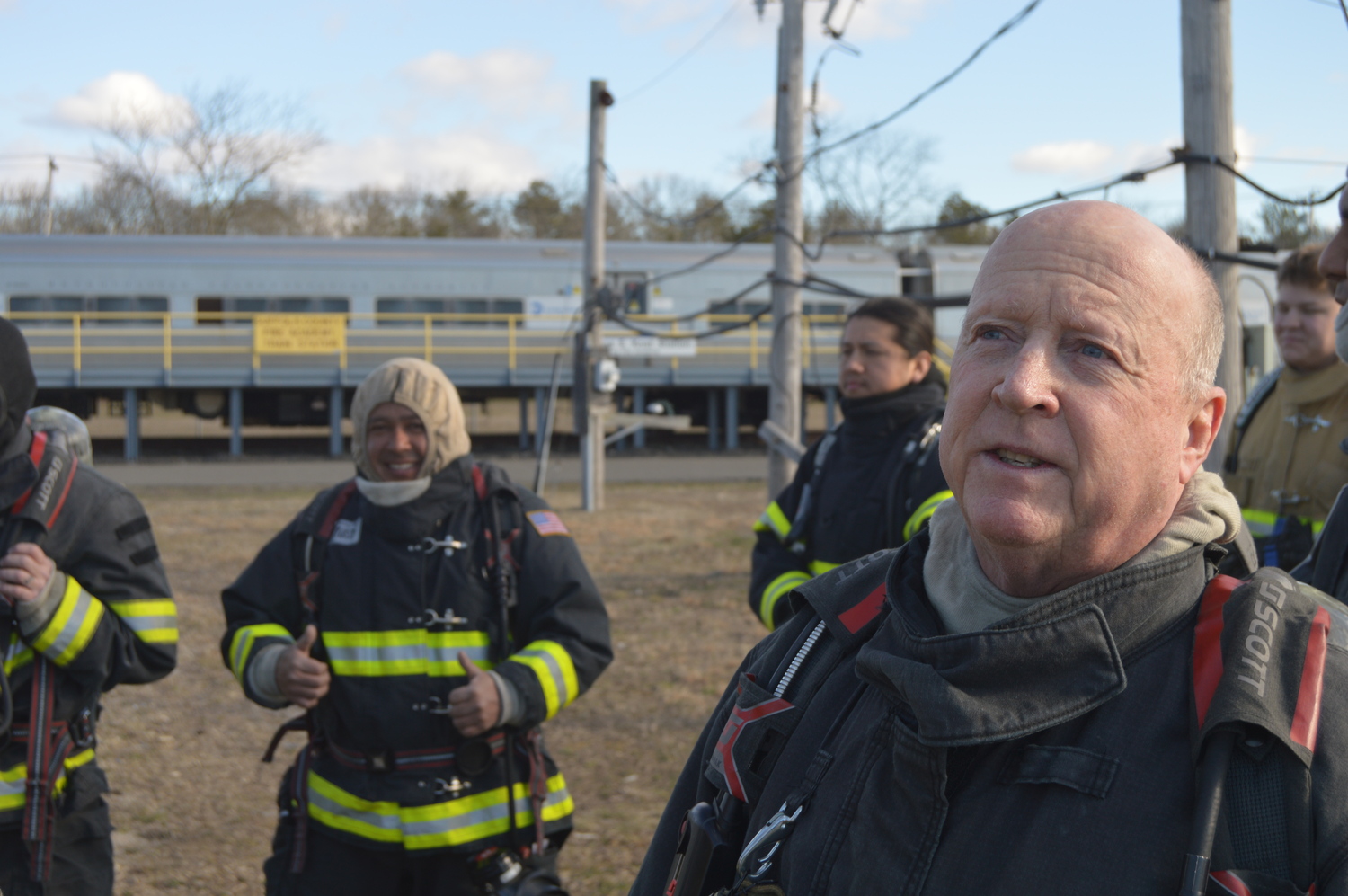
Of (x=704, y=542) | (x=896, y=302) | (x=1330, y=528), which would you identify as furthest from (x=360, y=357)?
(x=1330, y=528)

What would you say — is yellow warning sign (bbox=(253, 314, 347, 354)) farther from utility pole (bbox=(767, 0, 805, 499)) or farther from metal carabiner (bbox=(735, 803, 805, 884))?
metal carabiner (bbox=(735, 803, 805, 884))

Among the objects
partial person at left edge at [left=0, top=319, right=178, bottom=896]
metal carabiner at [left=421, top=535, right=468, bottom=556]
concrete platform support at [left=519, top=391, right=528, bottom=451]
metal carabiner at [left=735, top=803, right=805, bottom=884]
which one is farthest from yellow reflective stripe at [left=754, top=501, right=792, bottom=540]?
concrete platform support at [left=519, top=391, right=528, bottom=451]

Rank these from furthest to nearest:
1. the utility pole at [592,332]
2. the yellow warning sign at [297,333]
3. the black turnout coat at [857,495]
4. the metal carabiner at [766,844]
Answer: the yellow warning sign at [297,333] < the utility pole at [592,332] < the black turnout coat at [857,495] < the metal carabiner at [766,844]

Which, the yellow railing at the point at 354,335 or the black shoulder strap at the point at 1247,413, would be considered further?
the yellow railing at the point at 354,335

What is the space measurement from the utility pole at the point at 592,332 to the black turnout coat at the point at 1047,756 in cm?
1144

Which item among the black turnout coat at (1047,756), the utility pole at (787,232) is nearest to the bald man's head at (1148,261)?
the black turnout coat at (1047,756)

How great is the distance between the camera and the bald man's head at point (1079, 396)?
1242 mm

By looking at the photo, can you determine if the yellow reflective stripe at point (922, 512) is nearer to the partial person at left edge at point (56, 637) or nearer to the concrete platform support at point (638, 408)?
the partial person at left edge at point (56, 637)

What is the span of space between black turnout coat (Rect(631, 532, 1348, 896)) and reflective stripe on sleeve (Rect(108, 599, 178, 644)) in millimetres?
2315

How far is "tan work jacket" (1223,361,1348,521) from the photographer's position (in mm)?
3527

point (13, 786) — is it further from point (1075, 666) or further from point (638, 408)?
point (638, 408)

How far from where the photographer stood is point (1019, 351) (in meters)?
1.29

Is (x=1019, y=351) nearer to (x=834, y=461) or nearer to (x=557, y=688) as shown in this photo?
(x=557, y=688)

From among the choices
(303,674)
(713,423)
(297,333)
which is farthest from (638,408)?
(303,674)
